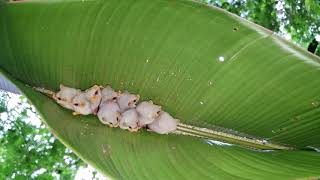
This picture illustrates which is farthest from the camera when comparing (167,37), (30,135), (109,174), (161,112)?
(30,135)

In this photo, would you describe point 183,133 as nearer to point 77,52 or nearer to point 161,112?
point 161,112

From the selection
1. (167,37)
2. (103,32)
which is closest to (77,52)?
(103,32)

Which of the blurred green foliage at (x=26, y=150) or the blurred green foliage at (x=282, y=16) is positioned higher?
the blurred green foliage at (x=282, y=16)

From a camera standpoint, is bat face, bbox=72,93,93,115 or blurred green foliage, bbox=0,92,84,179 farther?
blurred green foliage, bbox=0,92,84,179

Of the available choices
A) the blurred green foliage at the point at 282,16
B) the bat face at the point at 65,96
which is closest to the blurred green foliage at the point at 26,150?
the blurred green foliage at the point at 282,16

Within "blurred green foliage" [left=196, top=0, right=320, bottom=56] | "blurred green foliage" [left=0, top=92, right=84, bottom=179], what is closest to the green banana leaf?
"blurred green foliage" [left=0, top=92, right=84, bottom=179]

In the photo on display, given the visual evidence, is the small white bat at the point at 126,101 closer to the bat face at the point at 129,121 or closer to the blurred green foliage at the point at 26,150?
the bat face at the point at 129,121

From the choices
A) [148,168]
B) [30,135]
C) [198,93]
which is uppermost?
[198,93]

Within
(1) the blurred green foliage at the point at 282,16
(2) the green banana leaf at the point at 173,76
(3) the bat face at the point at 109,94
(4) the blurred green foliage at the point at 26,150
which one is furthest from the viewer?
(1) the blurred green foliage at the point at 282,16

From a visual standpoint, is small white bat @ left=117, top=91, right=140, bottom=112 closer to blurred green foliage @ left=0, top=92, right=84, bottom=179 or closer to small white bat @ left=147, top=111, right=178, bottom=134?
small white bat @ left=147, top=111, right=178, bottom=134
